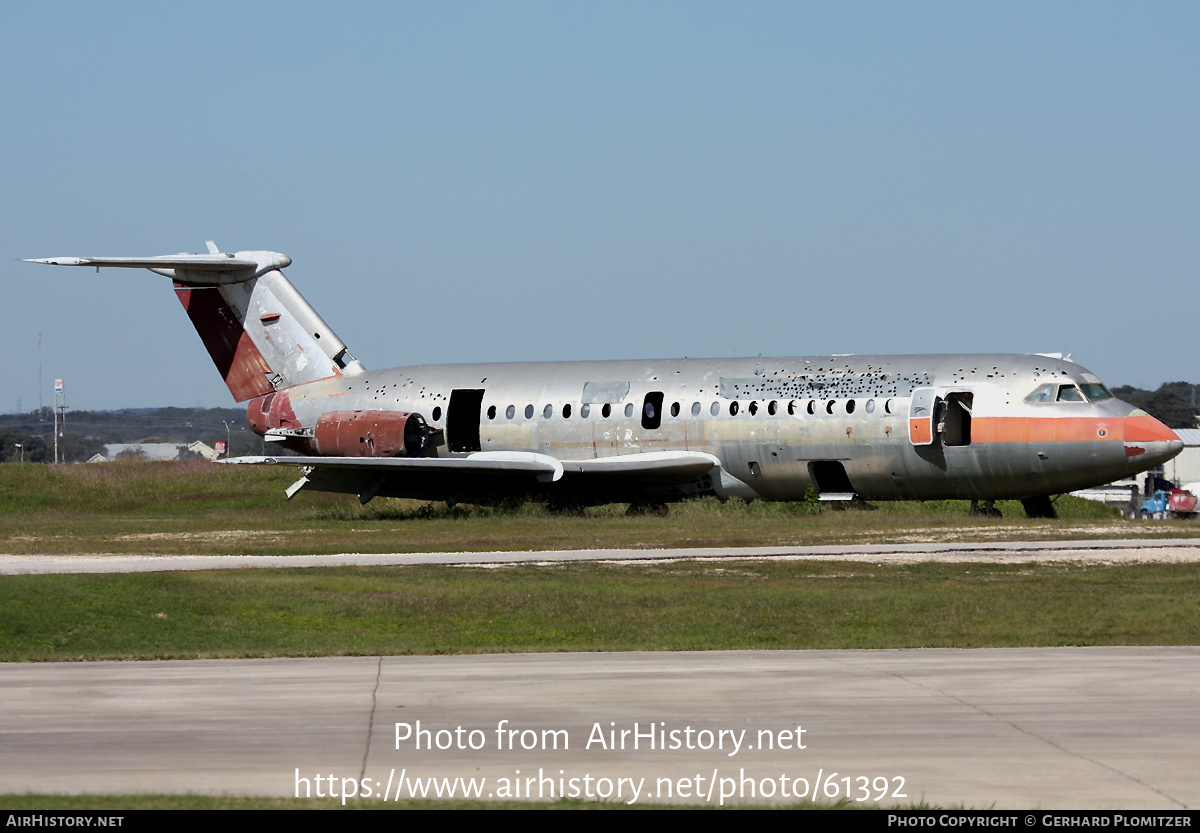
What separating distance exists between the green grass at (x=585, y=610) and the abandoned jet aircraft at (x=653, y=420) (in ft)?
36.7

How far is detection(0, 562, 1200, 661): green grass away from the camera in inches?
638

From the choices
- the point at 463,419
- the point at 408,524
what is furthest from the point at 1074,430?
the point at 463,419

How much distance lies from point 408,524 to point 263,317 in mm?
9916

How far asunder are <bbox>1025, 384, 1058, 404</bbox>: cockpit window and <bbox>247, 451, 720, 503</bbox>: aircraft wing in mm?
7876

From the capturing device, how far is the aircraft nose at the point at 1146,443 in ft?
107

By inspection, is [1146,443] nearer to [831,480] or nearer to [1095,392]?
[1095,392]

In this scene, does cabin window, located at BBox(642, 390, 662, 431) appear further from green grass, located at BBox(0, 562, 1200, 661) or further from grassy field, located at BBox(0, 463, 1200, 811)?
green grass, located at BBox(0, 562, 1200, 661)

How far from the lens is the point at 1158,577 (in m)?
21.6

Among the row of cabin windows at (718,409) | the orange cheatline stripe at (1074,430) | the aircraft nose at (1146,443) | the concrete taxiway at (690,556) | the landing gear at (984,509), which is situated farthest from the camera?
the landing gear at (984,509)

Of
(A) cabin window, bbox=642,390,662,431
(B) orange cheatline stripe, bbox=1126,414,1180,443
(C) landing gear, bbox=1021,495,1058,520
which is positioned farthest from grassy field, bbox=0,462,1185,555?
(A) cabin window, bbox=642,390,662,431

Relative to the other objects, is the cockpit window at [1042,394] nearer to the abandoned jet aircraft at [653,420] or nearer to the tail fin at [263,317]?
the abandoned jet aircraft at [653,420]

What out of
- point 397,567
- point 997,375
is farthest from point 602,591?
point 997,375

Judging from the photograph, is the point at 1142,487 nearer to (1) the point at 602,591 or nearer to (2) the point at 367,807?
(1) the point at 602,591

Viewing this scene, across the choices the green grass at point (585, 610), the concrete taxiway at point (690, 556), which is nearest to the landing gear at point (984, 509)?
the concrete taxiway at point (690, 556)
